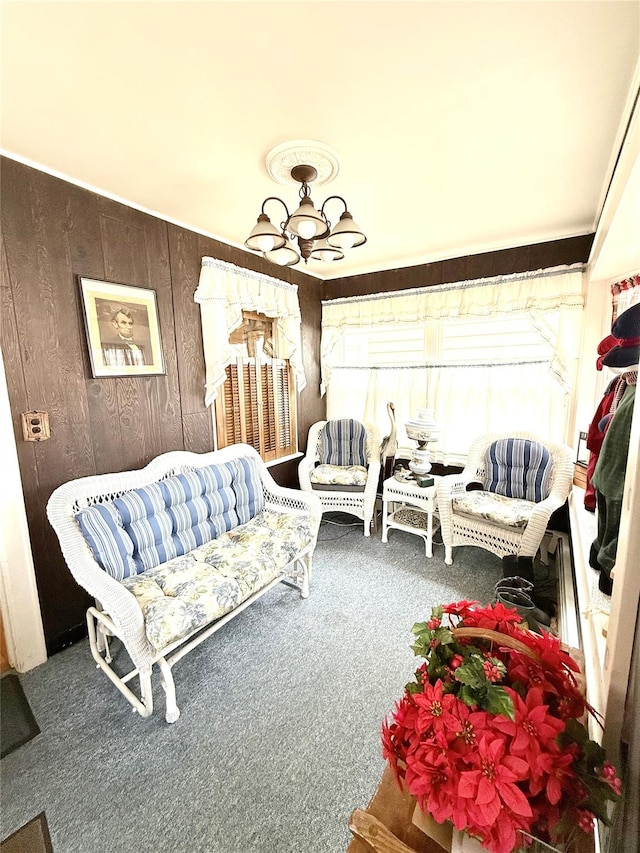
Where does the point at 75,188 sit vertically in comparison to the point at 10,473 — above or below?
above

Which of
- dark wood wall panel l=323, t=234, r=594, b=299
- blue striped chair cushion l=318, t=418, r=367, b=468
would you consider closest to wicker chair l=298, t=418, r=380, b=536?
blue striped chair cushion l=318, t=418, r=367, b=468

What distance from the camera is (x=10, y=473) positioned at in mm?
1698

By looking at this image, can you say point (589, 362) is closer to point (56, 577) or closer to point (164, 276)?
point (164, 276)

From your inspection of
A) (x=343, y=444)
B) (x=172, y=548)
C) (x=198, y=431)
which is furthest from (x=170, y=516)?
(x=343, y=444)

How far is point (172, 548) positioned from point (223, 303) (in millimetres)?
1736

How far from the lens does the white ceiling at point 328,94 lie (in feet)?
3.32

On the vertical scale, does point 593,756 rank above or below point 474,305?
→ below

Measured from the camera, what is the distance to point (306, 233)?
5.10ft

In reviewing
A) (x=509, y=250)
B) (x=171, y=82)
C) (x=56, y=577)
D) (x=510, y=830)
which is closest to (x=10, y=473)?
(x=56, y=577)

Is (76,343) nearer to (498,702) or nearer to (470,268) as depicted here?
(498,702)

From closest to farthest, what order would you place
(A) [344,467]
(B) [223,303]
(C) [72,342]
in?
(C) [72,342], (B) [223,303], (A) [344,467]

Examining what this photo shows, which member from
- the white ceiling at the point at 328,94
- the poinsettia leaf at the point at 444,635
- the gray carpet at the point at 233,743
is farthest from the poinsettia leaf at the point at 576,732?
the white ceiling at the point at 328,94

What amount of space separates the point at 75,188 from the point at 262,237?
1.14m

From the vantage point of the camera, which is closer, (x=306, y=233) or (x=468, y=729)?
(x=468, y=729)
